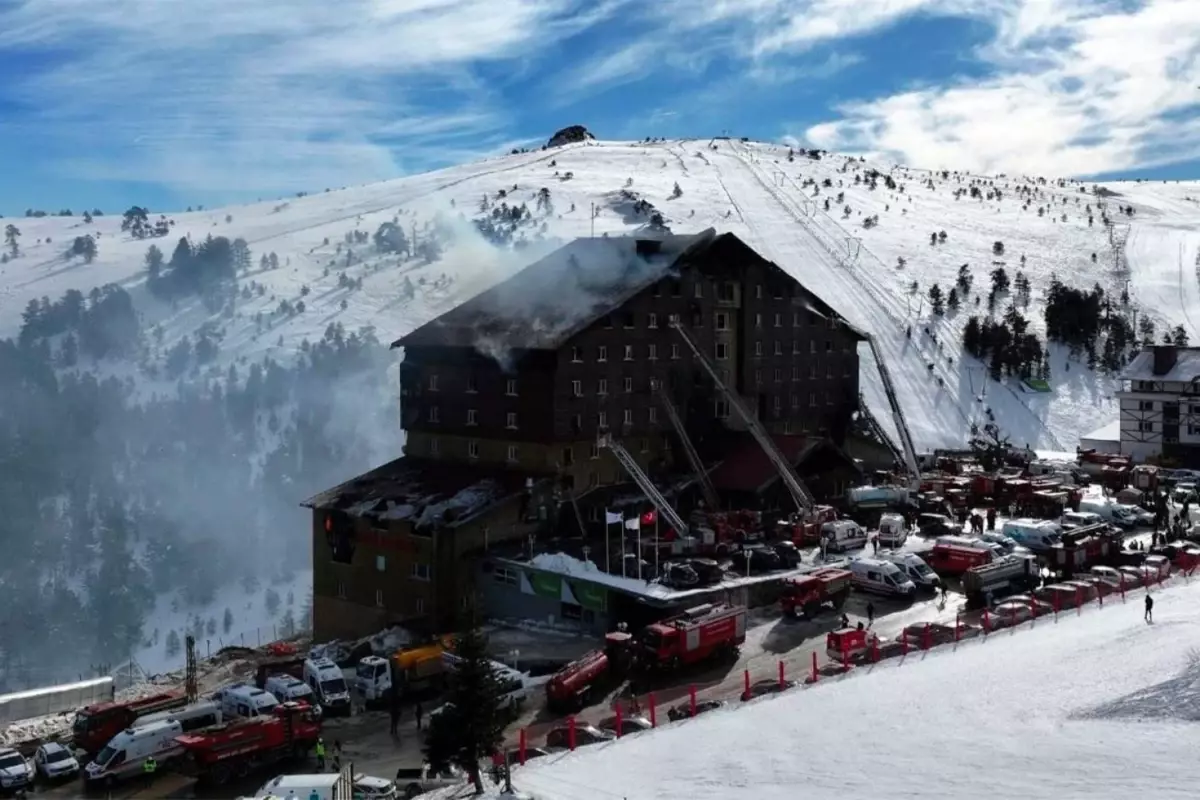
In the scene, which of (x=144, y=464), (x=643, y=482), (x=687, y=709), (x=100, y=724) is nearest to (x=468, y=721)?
(x=687, y=709)

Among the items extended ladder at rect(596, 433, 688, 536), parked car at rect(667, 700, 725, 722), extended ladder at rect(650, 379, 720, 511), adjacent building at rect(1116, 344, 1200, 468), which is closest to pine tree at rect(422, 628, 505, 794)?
parked car at rect(667, 700, 725, 722)

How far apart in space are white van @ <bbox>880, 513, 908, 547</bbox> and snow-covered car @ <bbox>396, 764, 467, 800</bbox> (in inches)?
983

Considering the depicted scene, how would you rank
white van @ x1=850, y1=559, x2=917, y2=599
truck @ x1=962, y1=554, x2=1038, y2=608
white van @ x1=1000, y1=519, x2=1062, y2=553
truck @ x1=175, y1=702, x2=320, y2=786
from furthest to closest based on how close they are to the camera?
white van @ x1=1000, y1=519, x2=1062, y2=553 < white van @ x1=850, y1=559, x2=917, y2=599 < truck @ x1=962, y1=554, x2=1038, y2=608 < truck @ x1=175, y1=702, x2=320, y2=786

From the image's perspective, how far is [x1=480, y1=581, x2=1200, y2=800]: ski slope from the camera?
757 inches

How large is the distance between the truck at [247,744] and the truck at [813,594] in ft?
52.7

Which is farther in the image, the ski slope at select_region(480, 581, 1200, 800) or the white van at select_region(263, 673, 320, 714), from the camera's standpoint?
the white van at select_region(263, 673, 320, 714)

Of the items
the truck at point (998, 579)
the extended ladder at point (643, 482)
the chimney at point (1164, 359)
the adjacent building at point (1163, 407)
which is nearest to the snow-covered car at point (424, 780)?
the extended ladder at point (643, 482)

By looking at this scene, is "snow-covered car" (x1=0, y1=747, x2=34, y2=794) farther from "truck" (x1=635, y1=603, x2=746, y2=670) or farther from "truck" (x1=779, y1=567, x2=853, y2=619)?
"truck" (x1=779, y1=567, x2=853, y2=619)

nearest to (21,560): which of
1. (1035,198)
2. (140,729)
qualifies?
(140,729)

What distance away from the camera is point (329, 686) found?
31.6 metres

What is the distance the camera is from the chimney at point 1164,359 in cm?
7388

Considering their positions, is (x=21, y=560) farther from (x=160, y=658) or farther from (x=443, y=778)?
(x=443, y=778)

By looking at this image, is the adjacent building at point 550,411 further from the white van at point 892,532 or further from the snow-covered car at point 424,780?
the snow-covered car at point 424,780

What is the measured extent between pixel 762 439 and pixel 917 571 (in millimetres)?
11763
